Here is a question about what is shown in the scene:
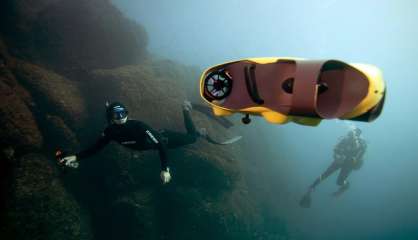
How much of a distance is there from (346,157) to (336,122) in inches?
1163

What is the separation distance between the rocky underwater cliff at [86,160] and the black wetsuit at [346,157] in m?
5.89

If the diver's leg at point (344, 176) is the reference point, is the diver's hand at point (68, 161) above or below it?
above

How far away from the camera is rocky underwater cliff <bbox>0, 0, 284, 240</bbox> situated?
7.74 metres

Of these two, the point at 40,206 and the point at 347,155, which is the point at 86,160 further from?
the point at 347,155

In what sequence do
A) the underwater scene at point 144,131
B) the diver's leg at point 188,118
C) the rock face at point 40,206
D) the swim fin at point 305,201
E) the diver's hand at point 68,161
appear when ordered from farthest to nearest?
the swim fin at point 305,201
the diver's leg at point 188,118
the rock face at point 40,206
the diver's hand at point 68,161
the underwater scene at point 144,131

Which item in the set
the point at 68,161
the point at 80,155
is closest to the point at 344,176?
the point at 80,155

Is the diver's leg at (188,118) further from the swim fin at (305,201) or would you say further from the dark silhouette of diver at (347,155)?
the swim fin at (305,201)

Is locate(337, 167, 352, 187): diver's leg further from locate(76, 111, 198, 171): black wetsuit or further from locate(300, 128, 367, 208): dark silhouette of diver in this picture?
locate(76, 111, 198, 171): black wetsuit

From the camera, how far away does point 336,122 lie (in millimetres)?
42875

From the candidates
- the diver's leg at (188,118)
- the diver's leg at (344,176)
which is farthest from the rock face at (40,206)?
the diver's leg at (344,176)

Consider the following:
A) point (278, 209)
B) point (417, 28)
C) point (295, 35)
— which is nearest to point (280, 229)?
point (278, 209)

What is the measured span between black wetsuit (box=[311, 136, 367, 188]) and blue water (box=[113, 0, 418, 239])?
17.9 ft

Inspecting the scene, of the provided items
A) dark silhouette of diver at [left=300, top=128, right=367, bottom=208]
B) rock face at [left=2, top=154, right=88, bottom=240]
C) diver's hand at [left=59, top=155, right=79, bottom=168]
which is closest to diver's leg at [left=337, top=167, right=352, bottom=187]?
dark silhouette of diver at [left=300, top=128, right=367, bottom=208]

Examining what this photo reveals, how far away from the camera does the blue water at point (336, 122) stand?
24.1m
